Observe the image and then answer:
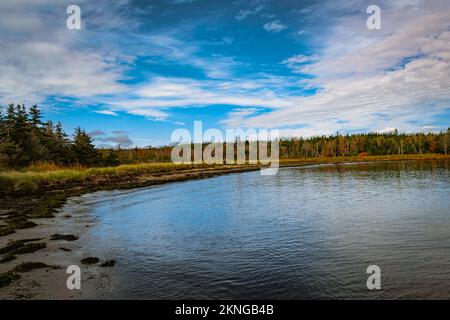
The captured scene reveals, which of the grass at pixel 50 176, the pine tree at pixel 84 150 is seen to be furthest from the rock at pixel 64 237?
the pine tree at pixel 84 150

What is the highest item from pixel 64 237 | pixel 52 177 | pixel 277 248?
pixel 52 177

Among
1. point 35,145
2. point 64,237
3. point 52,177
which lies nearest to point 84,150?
point 35,145

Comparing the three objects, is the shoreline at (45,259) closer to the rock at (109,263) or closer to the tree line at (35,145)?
the rock at (109,263)

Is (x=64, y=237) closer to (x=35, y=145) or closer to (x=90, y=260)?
(x=90, y=260)

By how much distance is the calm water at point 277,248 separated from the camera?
922 centimetres

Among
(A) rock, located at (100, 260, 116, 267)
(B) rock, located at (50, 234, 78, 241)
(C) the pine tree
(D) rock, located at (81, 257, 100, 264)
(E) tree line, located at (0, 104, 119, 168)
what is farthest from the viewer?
(C) the pine tree

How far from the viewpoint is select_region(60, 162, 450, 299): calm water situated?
30.2ft

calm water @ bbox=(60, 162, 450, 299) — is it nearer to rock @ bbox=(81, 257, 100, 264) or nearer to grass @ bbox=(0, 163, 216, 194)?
rock @ bbox=(81, 257, 100, 264)

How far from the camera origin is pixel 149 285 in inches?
375

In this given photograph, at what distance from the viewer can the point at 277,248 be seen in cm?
1310

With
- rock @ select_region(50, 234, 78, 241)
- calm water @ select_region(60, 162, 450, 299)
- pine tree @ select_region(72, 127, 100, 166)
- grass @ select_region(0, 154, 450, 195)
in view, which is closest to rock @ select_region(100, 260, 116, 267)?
calm water @ select_region(60, 162, 450, 299)

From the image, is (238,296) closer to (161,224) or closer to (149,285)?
(149,285)
